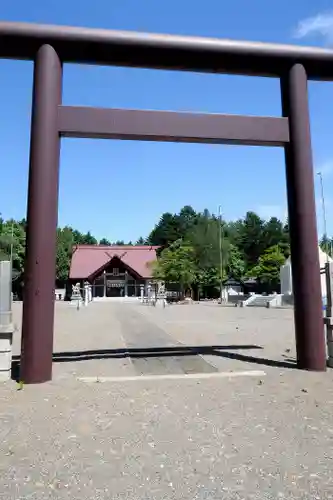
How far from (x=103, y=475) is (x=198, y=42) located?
6.29m

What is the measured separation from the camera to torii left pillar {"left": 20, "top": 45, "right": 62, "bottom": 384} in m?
5.74

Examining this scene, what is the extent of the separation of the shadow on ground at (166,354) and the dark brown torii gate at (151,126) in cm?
110

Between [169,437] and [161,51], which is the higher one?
[161,51]

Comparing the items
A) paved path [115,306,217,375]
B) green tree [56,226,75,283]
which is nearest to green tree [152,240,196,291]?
green tree [56,226,75,283]

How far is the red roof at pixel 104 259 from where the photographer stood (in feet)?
171

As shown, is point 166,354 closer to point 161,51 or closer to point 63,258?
point 161,51

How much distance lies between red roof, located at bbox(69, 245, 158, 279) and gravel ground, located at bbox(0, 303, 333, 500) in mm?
45607

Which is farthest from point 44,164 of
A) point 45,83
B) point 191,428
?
point 191,428

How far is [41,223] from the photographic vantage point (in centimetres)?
589

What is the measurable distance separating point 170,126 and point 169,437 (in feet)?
15.0

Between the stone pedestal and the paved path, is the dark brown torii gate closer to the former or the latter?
the stone pedestal

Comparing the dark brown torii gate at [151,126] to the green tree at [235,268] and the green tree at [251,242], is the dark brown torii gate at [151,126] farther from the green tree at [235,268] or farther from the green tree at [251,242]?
the green tree at [251,242]

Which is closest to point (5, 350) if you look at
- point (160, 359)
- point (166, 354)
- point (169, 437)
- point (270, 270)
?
point (160, 359)

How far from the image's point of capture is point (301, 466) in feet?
10.0
